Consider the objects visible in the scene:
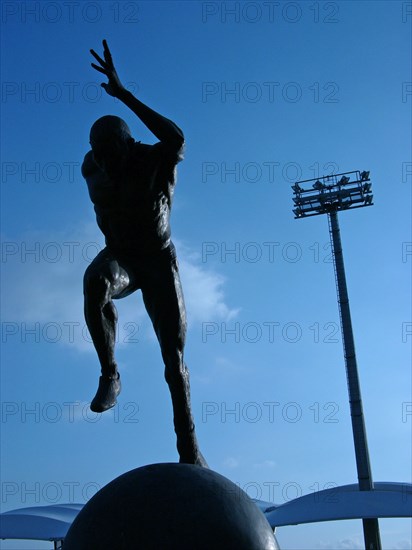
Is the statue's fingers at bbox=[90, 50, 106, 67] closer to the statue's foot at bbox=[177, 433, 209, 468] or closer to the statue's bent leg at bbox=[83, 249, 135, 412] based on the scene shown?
the statue's bent leg at bbox=[83, 249, 135, 412]

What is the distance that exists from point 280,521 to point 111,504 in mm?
28633

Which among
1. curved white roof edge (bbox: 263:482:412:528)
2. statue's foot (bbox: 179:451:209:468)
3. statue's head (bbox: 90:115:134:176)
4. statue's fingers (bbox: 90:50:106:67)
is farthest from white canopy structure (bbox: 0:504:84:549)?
statue's fingers (bbox: 90:50:106:67)

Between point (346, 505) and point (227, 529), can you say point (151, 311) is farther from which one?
point (346, 505)

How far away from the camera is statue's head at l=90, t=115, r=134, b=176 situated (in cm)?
625

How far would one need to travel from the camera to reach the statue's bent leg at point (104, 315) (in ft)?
19.6

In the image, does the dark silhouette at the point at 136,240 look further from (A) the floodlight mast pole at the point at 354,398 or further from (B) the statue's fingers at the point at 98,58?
(A) the floodlight mast pole at the point at 354,398

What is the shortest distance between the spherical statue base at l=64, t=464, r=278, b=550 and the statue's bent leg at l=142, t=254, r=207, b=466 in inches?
59.8

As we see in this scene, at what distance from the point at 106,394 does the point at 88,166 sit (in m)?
2.04

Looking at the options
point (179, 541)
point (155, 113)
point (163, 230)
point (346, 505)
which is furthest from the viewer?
point (346, 505)

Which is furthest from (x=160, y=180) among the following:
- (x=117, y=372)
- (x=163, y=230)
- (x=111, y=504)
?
(x=111, y=504)

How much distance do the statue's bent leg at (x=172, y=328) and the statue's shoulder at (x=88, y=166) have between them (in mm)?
1008

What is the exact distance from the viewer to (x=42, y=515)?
1412 inches

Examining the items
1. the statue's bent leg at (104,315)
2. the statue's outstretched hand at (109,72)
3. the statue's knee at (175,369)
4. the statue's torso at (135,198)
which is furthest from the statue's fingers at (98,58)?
the statue's knee at (175,369)

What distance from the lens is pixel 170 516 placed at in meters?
4.22
